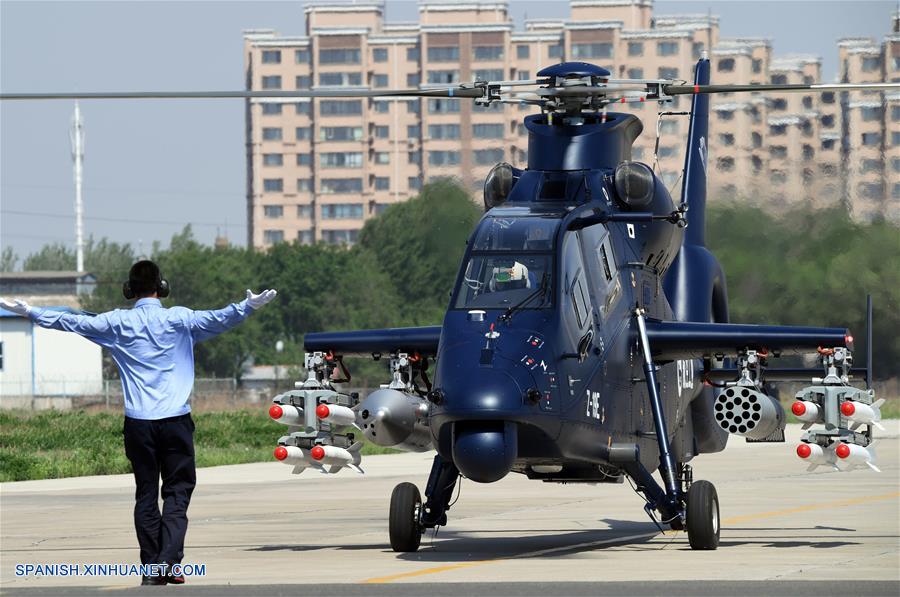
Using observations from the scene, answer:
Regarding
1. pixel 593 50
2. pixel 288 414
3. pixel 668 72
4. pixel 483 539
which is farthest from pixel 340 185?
pixel 288 414

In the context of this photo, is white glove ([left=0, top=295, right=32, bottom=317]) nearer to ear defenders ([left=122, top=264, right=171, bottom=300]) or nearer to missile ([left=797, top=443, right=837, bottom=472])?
ear defenders ([left=122, top=264, right=171, bottom=300])

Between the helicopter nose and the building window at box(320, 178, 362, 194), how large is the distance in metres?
121

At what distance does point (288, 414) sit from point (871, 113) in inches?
925

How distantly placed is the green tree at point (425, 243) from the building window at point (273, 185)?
33209mm

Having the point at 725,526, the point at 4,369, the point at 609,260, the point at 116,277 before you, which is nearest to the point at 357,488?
the point at 725,526

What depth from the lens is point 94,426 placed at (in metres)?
47.2

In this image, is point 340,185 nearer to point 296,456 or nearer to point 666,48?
point 666,48

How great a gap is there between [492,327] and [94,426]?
33.4 metres

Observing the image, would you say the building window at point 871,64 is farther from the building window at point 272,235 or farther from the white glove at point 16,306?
the building window at point 272,235

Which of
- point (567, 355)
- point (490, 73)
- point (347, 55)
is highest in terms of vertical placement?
point (347, 55)

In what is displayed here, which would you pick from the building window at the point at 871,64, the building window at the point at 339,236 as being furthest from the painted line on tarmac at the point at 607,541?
the building window at the point at 339,236

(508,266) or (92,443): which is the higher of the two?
(508,266)

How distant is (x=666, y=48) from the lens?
264 ft

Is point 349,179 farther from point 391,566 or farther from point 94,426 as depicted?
point 391,566
